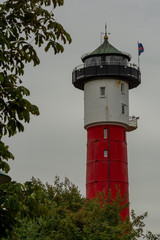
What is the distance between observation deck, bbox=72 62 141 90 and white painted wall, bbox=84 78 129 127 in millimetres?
515

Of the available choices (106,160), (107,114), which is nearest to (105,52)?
(107,114)

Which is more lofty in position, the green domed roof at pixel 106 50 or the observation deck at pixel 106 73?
the green domed roof at pixel 106 50

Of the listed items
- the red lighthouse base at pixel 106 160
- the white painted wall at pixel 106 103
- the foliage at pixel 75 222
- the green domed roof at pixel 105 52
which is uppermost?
the green domed roof at pixel 105 52

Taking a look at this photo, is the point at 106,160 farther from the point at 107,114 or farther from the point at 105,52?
the point at 105,52

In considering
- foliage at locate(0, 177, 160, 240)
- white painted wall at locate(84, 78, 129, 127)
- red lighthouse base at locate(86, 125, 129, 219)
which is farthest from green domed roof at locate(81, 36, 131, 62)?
foliage at locate(0, 177, 160, 240)

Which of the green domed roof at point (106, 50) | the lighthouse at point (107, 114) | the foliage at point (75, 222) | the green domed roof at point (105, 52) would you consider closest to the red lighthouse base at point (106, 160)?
the lighthouse at point (107, 114)

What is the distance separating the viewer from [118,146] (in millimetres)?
53781

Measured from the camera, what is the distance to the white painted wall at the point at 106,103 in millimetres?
54781

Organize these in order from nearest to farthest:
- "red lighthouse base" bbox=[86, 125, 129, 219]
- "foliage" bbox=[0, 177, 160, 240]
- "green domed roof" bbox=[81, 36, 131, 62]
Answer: "foliage" bbox=[0, 177, 160, 240], "red lighthouse base" bbox=[86, 125, 129, 219], "green domed roof" bbox=[81, 36, 131, 62]

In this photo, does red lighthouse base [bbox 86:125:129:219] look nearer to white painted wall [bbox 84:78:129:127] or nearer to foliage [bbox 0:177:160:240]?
white painted wall [bbox 84:78:129:127]

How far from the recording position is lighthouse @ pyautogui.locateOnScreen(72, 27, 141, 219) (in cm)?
5294

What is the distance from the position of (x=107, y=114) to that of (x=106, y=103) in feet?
3.61

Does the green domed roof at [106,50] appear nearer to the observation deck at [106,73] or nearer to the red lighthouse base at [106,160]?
the observation deck at [106,73]

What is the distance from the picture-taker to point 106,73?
183 ft
